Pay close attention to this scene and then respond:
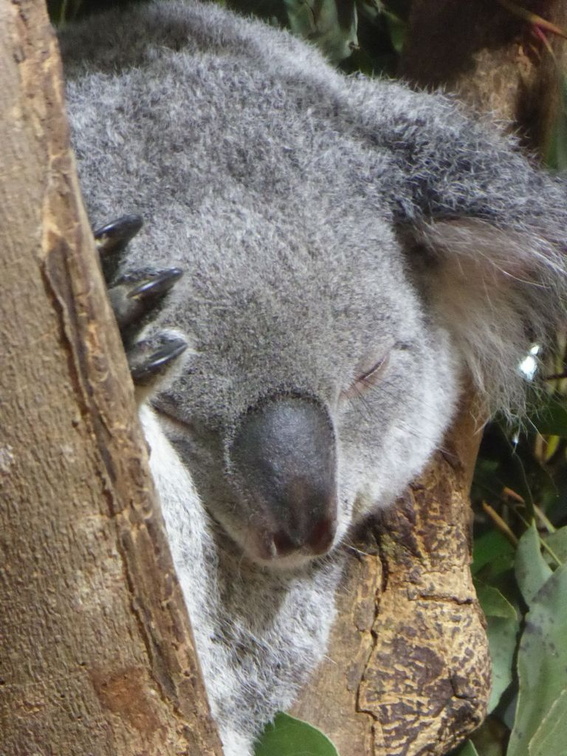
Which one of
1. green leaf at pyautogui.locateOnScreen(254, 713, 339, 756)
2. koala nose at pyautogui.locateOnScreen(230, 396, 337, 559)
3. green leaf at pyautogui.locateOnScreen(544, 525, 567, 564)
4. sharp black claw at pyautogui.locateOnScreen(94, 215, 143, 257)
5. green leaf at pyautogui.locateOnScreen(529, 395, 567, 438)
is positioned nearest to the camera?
sharp black claw at pyautogui.locateOnScreen(94, 215, 143, 257)

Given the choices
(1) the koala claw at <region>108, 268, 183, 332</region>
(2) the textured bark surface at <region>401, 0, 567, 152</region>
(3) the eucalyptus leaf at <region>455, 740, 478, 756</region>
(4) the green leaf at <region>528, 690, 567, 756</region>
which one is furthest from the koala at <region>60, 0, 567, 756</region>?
(4) the green leaf at <region>528, 690, 567, 756</region>

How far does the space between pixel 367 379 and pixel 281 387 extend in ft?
1.02

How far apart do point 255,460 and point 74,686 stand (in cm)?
54

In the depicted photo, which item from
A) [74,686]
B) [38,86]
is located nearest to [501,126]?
[38,86]

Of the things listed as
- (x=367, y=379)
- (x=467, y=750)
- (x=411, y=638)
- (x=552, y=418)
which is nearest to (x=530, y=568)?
(x=552, y=418)

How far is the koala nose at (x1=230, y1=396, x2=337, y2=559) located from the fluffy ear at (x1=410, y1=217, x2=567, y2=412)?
25.2 inches

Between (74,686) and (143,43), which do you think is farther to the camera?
(143,43)

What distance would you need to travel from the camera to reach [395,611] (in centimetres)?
211

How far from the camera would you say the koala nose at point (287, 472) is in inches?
59.3

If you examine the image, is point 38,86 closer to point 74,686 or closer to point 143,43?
point 74,686

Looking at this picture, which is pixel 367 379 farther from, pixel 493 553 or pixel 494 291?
pixel 493 553

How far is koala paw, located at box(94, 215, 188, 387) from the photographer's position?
1226 mm

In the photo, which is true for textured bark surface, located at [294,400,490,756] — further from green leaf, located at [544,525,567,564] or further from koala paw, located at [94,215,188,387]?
koala paw, located at [94,215,188,387]

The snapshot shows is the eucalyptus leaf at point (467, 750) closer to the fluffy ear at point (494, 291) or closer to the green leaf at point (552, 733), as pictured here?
the green leaf at point (552, 733)
